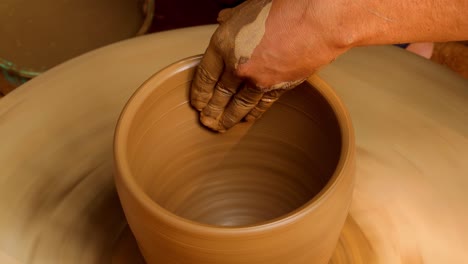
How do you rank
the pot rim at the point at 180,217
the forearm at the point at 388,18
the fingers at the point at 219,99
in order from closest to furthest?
the pot rim at the point at 180,217
the forearm at the point at 388,18
the fingers at the point at 219,99

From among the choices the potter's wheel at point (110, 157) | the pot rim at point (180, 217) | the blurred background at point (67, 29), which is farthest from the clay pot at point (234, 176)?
the blurred background at point (67, 29)

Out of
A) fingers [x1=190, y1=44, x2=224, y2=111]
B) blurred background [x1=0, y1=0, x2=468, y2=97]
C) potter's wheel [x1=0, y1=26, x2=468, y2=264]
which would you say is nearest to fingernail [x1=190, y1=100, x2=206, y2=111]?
fingers [x1=190, y1=44, x2=224, y2=111]

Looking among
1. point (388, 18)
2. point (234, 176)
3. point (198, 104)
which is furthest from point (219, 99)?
point (388, 18)

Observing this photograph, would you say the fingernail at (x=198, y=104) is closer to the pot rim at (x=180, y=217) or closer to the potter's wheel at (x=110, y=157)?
the pot rim at (x=180, y=217)

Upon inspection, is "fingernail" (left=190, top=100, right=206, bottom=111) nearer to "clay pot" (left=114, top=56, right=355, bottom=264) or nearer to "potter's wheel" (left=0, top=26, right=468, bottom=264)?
"clay pot" (left=114, top=56, right=355, bottom=264)

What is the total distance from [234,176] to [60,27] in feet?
3.98

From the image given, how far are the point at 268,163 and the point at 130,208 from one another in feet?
1.18

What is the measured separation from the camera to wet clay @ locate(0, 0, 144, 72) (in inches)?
74.4

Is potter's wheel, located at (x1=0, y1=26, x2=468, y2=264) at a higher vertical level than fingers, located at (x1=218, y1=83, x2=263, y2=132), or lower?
lower

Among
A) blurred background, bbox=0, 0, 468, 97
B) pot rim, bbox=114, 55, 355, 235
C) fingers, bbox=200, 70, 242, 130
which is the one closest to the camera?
pot rim, bbox=114, 55, 355, 235

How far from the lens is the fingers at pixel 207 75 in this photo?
33.5 inches

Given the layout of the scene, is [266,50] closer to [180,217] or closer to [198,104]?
[198,104]

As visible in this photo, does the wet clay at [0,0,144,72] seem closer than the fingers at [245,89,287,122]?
No

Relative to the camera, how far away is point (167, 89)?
33.4 inches
